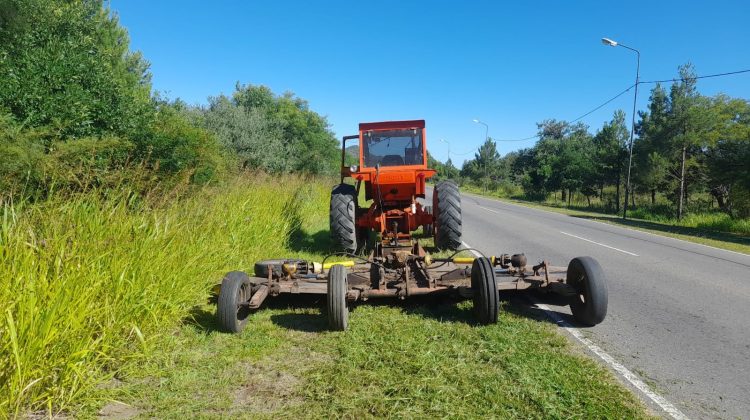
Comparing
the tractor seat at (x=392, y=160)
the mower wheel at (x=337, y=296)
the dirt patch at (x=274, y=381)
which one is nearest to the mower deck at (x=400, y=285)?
the mower wheel at (x=337, y=296)

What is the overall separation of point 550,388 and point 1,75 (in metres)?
9.39

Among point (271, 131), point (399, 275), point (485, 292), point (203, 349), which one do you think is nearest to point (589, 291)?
point (485, 292)

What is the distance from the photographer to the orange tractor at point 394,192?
7203 millimetres

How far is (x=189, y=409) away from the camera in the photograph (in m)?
2.73

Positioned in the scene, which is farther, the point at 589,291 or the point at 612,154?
the point at 612,154

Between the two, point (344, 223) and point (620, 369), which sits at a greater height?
point (344, 223)

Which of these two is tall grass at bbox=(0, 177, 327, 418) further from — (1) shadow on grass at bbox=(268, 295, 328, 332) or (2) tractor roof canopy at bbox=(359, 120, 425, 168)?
(2) tractor roof canopy at bbox=(359, 120, 425, 168)

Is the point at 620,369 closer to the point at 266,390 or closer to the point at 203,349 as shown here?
the point at 266,390

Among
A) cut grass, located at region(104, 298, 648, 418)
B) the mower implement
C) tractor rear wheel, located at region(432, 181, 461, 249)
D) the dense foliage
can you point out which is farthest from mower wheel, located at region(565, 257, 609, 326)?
the dense foliage

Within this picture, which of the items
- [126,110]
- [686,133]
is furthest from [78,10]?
[686,133]

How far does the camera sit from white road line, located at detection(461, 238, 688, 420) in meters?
2.81

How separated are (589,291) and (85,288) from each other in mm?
4334

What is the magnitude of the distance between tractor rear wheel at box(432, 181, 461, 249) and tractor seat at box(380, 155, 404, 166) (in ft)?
3.03

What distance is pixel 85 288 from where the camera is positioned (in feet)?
10.0
